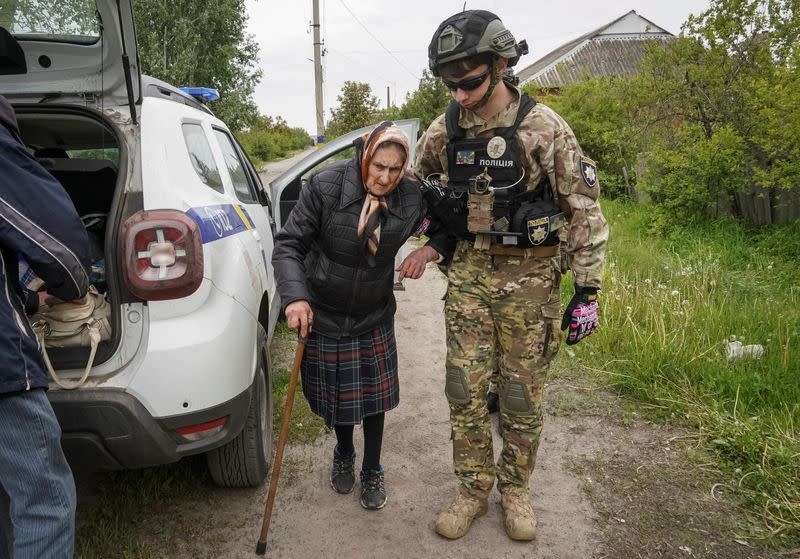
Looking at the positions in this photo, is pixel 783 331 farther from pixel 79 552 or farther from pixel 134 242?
pixel 79 552

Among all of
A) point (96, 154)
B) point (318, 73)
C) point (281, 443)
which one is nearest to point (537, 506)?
point (281, 443)

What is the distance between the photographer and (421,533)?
2.44 metres

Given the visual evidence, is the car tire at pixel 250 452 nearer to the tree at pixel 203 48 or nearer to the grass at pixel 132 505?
the grass at pixel 132 505

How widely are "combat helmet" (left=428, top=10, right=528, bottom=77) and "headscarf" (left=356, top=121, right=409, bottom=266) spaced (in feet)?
1.11

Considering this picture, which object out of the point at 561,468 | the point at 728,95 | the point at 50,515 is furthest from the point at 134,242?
the point at 728,95

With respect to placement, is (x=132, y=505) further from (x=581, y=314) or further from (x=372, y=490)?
(x=581, y=314)

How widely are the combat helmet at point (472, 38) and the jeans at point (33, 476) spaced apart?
1.76 m

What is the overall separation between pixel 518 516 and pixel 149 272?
5.94 feet

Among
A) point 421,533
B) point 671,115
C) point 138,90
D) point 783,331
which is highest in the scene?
point 671,115

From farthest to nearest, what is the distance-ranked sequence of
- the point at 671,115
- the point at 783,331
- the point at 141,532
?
the point at 671,115 → the point at 783,331 → the point at 141,532

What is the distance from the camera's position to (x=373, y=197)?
219cm

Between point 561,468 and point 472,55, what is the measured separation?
211 cm

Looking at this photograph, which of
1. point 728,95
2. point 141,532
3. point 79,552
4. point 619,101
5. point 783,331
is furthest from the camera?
point 619,101

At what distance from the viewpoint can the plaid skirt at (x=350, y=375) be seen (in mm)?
2395
